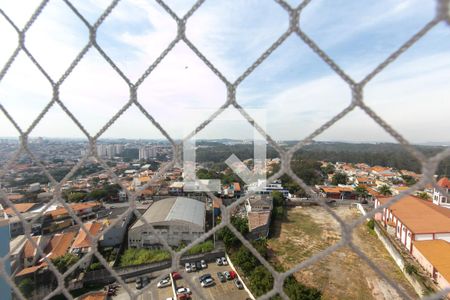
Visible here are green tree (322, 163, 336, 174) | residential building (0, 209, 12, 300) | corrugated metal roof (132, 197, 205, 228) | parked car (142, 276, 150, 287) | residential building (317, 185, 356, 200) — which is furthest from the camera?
green tree (322, 163, 336, 174)

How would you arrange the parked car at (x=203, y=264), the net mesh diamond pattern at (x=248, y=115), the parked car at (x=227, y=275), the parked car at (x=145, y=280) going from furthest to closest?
the parked car at (x=203, y=264) < the parked car at (x=227, y=275) < the parked car at (x=145, y=280) < the net mesh diamond pattern at (x=248, y=115)

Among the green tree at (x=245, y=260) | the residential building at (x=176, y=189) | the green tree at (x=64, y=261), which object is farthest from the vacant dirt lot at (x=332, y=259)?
the residential building at (x=176, y=189)

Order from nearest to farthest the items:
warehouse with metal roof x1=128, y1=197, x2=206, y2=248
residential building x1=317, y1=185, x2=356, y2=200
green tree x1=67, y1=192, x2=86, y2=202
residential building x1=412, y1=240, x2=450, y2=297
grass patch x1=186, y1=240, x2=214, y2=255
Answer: residential building x1=412, y1=240, x2=450, y2=297 < grass patch x1=186, y1=240, x2=214, y2=255 < warehouse with metal roof x1=128, y1=197, x2=206, y2=248 < green tree x1=67, y1=192, x2=86, y2=202 < residential building x1=317, y1=185, x2=356, y2=200

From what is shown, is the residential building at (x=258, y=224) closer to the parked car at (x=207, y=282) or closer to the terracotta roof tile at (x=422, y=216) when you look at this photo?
the parked car at (x=207, y=282)

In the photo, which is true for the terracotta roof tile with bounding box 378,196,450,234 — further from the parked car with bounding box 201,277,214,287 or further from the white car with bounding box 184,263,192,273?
the white car with bounding box 184,263,192,273

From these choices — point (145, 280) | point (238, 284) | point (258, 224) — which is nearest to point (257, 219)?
point (258, 224)

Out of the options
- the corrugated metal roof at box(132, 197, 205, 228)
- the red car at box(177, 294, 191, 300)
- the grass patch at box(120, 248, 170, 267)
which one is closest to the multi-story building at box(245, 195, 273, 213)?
the corrugated metal roof at box(132, 197, 205, 228)

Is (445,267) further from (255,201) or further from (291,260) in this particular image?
(255,201)
